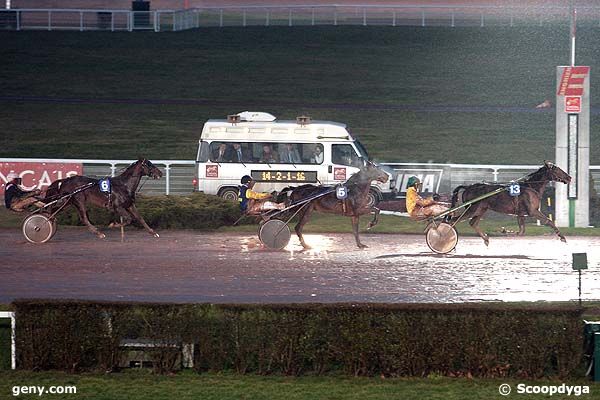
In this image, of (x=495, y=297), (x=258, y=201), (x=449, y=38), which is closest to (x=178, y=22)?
(x=449, y=38)

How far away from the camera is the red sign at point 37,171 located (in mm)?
22438

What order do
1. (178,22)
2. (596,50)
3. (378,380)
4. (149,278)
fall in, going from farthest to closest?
(178,22), (596,50), (149,278), (378,380)

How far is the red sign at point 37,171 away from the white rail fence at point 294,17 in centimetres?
2060

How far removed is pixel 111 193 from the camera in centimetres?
1847

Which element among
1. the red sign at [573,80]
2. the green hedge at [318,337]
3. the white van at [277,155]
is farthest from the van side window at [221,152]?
the green hedge at [318,337]

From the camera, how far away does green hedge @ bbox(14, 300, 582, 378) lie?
10.1 metres

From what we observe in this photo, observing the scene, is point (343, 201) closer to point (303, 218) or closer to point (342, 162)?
point (303, 218)

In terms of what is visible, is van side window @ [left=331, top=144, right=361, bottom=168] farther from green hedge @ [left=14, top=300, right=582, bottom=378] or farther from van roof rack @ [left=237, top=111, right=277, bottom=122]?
green hedge @ [left=14, top=300, right=582, bottom=378]

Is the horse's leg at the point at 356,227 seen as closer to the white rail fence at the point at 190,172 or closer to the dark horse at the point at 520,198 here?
the dark horse at the point at 520,198

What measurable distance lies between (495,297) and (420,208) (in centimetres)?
367

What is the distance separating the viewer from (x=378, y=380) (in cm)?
1014

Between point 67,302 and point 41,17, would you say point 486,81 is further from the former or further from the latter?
point 67,302

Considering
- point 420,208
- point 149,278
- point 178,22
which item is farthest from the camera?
point 178,22

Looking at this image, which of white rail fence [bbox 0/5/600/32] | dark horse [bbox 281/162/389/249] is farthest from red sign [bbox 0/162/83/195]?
white rail fence [bbox 0/5/600/32]
